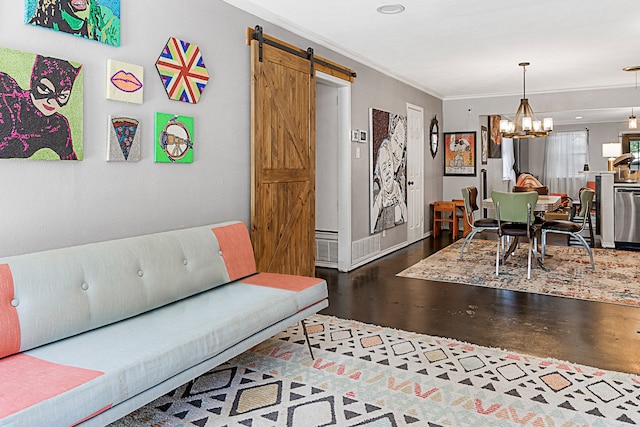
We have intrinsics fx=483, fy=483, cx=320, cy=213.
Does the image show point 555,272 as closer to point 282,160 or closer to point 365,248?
point 365,248

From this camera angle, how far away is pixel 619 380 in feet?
8.27

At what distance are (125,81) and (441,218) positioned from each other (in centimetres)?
645

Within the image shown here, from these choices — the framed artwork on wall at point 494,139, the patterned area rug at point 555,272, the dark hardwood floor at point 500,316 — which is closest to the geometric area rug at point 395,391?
the dark hardwood floor at point 500,316

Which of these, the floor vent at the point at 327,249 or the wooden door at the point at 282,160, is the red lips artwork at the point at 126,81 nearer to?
the wooden door at the point at 282,160

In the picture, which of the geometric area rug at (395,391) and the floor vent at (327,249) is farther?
the floor vent at (327,249)

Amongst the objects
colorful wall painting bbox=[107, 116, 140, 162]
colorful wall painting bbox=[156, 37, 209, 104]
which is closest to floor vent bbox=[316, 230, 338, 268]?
colorful wall painting bbox=[156, 37, 209, 104]

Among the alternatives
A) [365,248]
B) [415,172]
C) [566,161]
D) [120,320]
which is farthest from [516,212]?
[566,161]

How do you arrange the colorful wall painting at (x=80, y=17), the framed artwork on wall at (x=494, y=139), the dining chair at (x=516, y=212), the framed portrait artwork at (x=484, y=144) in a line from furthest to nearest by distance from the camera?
the framed artwork on wall at (x=494, y=139) → the framed portrait artwork at (x=484, y=144) → the dining chair at (x=516, y=212) → the colorful wall painting at (x=80, y=17)

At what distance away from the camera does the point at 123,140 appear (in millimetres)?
2738

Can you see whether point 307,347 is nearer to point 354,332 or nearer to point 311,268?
point 354,332

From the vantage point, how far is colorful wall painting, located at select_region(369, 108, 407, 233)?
5.84 metres

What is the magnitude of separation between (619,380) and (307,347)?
1.72m

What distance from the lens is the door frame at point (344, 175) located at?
204 inches

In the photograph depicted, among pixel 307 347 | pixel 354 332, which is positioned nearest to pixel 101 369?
pixel 307 347
